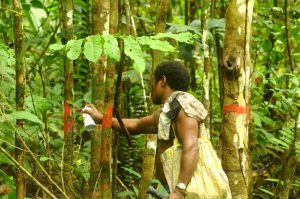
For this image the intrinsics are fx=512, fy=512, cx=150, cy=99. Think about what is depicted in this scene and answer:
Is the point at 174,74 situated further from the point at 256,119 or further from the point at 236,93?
the point at 256,119

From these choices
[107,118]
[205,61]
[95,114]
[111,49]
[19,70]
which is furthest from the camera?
[205,61]

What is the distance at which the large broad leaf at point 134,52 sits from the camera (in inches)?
104

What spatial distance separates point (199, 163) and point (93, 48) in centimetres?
121

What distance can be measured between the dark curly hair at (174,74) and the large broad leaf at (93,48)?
0.98 metres

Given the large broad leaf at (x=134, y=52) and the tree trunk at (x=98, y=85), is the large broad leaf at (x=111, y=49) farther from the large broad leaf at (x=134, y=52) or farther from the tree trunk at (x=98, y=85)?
the tree trunk at (x=98, y=85)

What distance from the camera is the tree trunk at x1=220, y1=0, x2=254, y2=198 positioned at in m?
3.50

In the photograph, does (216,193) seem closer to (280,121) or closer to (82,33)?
(82,33)

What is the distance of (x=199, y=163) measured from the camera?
343cm

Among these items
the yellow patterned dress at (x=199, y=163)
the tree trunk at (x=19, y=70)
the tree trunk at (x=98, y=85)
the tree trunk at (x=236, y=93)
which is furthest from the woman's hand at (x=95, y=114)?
the tree trunk at (x=236, y=93)

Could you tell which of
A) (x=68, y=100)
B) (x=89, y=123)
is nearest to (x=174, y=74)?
(x=89, y=123)

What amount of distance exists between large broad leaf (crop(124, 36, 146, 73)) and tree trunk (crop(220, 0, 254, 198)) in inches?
39.8

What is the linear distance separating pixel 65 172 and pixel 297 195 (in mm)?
3833

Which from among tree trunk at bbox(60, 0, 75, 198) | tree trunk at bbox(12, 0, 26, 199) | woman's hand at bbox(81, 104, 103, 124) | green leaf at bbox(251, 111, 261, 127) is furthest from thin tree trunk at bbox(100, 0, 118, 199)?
green leaf at bbox(251, 111, 261, 127)

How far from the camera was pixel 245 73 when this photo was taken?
3.55 m
